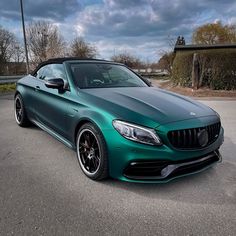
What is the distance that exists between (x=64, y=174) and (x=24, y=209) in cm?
91

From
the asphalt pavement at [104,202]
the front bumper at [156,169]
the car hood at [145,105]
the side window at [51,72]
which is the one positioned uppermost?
the side window at [51,72]

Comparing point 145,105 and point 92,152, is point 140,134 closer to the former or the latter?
point 145,105

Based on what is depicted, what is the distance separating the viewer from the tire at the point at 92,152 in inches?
124

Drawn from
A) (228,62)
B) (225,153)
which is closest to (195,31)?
(228,62)

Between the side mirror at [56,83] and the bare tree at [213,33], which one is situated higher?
the bare tree at [213,33]

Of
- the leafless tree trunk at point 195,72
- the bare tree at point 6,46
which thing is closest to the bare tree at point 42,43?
the bare tree at point 6,46

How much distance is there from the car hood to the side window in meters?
0.76

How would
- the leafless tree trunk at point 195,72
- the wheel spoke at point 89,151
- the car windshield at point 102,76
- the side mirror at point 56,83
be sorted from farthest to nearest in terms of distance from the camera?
the leafless tree trunk at point 195,72
the car windshield at point 102,76
the side mirror at point 56,83
the wheel spoke at point 89,151

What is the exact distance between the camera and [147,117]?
118 inches

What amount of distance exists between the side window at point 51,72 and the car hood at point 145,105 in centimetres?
76

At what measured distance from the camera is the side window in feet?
14.2

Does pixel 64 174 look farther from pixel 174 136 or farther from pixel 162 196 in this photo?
pixel 174 136

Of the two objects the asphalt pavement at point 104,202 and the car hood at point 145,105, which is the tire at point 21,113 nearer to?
the asphalt pavement at point 104,202

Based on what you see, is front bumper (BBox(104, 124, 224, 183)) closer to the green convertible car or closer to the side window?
the green convertible car
